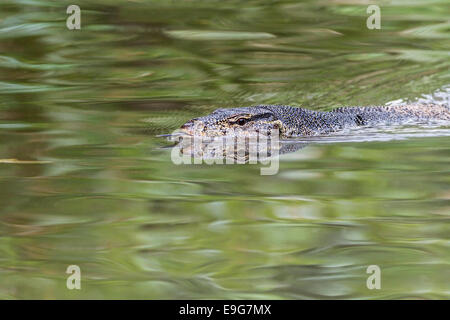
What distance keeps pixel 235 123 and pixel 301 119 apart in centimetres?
93

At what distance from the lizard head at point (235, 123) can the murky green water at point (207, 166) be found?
1.27ft

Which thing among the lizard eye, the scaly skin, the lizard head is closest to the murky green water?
the lizard head

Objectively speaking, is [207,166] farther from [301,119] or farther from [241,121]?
[301,119]

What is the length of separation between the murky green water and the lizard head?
0.39m

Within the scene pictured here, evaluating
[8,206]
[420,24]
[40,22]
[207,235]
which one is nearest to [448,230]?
[207,235]

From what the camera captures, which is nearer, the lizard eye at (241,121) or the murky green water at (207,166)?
Result: the murky green water at (207,166)

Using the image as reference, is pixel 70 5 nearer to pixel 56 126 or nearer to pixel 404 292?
pixel 56 126

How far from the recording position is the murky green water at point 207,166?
4.61 m

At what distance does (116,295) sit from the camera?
170 inches

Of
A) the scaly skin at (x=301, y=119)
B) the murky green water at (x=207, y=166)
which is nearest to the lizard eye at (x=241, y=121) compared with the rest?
the scaly skin at (x=301, y=119)

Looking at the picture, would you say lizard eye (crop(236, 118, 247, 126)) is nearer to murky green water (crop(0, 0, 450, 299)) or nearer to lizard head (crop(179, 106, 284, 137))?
lizard head (crop(179, 106, 284, 137))

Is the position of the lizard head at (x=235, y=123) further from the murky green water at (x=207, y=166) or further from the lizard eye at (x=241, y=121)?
the murky green water at (x=207, y=166)

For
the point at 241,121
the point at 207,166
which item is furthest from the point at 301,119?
the point at 207,166

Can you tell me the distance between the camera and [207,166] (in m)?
6.62
